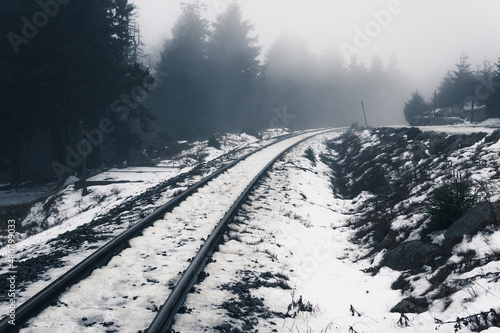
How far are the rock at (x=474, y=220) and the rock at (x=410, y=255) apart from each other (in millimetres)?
396

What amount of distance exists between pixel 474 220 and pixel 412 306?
212 cm

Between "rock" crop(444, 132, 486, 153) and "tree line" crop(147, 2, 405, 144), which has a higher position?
"tree line" crop(147, 2, 405, 144)

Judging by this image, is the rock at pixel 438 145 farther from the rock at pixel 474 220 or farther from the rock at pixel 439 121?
the rock at pixel 439 121

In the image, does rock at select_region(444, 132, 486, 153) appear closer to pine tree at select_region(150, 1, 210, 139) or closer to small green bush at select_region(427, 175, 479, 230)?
small green bush at select_region(427, 175, 479, 230)

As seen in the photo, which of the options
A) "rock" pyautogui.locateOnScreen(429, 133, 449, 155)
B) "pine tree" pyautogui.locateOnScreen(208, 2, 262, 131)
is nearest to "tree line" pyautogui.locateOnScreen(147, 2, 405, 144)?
"pine tree" pyautogui.locateOnScreen(208, 2, 262, 131)

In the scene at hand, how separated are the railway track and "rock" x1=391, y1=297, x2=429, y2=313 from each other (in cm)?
288

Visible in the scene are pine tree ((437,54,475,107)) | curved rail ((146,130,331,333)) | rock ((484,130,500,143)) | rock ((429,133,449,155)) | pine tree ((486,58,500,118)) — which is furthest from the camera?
pine tree ((437,54,475,107))

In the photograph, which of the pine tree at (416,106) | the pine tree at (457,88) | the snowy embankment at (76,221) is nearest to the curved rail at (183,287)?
the snowy embankment at (76,221)

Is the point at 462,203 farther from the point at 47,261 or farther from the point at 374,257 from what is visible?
the point at 47,261

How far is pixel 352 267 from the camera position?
668 cm

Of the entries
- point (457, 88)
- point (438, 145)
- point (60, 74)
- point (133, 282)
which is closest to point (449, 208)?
point (133, 282)

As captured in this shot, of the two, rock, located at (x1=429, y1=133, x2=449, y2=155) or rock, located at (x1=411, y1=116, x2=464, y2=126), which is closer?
rock, located at (x1=429, y1=133, x2=449, y2=155)

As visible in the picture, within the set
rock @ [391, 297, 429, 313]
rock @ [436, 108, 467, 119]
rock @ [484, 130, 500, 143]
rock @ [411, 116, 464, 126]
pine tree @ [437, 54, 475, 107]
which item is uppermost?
pine tree @ [437, 54, 475, 107]

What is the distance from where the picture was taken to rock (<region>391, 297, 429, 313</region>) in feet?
14.1
